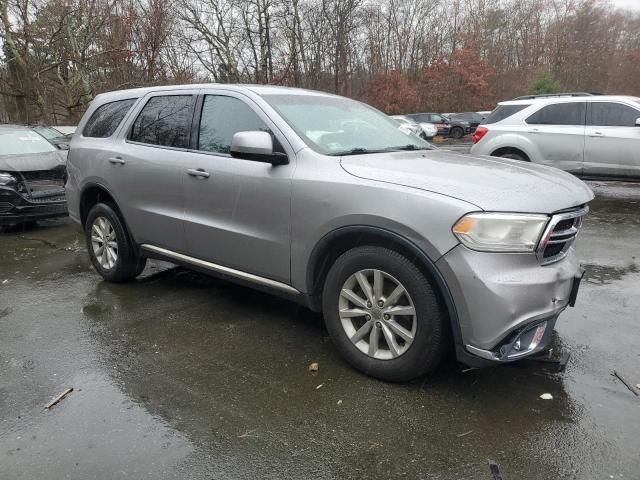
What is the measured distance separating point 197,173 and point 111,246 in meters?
1.60

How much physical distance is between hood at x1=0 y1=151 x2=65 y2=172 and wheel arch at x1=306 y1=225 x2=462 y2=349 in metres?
6.23

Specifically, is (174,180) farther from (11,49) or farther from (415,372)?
(11,49)

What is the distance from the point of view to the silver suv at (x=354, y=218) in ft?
8.35

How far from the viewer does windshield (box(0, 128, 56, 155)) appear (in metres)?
7.94

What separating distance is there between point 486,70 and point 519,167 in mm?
40727

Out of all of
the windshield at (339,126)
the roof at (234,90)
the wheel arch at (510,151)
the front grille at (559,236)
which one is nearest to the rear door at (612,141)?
the wheel arch at (510,151)

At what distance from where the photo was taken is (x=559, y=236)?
2709 millimetres

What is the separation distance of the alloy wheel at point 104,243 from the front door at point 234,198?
1193 millimetres

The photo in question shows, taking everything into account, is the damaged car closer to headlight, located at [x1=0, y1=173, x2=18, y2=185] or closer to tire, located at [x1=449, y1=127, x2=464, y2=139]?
headlight, located at [x1=0, y1=173, x2=18, y2=185]

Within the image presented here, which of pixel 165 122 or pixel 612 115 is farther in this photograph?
pixel 612 115

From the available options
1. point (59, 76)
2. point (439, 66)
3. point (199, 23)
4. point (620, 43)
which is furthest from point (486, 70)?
point (59, 76)

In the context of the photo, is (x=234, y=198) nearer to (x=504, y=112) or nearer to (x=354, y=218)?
(x=354, y=218)

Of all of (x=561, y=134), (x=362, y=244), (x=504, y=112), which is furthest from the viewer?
(x=504, y=112)

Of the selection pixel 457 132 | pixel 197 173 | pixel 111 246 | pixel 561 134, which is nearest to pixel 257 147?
pixel 197 173
